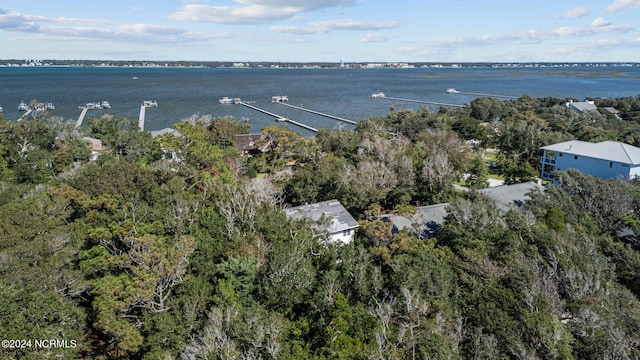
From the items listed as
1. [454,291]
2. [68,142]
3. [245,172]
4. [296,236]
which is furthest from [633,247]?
[68,142]

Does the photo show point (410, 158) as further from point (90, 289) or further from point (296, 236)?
point (90, 289)

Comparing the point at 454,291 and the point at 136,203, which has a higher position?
the point at 136,203

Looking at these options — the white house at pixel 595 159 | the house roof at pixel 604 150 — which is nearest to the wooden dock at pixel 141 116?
the white house at pixel 595 159

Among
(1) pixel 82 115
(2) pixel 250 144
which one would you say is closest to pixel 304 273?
(2) pixel 250 144

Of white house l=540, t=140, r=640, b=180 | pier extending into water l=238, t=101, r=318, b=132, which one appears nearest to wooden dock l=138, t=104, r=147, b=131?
pier extending into water l=238, t=101, r=318, b=132

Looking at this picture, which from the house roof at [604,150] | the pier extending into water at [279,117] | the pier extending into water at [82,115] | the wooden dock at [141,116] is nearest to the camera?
the house roof at [604,150]

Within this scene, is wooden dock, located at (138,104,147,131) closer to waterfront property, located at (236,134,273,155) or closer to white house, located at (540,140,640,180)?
waterfront property, located at (236,134,273,155)

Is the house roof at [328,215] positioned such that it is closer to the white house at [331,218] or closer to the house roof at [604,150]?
the white house at [331,218]

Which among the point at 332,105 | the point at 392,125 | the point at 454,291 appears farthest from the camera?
the point at 332,105
